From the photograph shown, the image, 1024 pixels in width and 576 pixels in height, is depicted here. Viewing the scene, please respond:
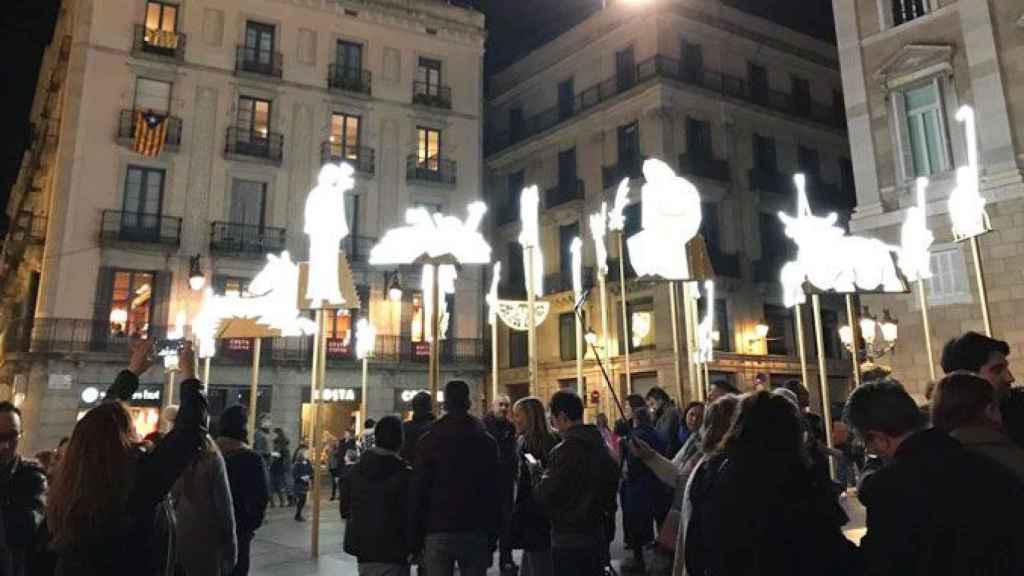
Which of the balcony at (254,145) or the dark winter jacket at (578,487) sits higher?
the balcony at (254,145)

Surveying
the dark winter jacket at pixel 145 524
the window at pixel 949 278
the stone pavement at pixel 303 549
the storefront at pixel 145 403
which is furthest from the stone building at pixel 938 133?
the storefront at pixel 145 403

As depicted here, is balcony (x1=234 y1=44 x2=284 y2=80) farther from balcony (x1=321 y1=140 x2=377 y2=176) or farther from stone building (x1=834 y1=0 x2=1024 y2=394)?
stone building (x1=834 y1=0 x2=1024 y2=394)

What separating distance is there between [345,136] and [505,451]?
2494 centimetres

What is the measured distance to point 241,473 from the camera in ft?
18.3

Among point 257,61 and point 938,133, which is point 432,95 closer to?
point 257,61

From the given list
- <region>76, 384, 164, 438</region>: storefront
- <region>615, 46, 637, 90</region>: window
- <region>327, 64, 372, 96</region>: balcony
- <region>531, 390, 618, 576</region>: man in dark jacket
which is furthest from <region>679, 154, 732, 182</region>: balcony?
<region>531, 390, 618, 576</region>: man in dark jacket

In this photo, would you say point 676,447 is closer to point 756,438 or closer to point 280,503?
point 756,438

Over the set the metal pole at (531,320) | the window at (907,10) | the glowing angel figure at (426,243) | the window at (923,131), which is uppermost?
the window at (907,10)

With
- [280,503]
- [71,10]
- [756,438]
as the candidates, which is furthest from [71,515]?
[71,10]

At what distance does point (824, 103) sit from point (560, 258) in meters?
13.7

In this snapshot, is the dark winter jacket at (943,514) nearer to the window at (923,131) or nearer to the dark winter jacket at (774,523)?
the dark winter jacket at (774,523)

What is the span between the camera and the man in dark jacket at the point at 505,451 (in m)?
6.21

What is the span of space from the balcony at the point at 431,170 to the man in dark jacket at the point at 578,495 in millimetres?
26381

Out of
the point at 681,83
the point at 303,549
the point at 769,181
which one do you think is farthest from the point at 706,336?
the point at 769,181
